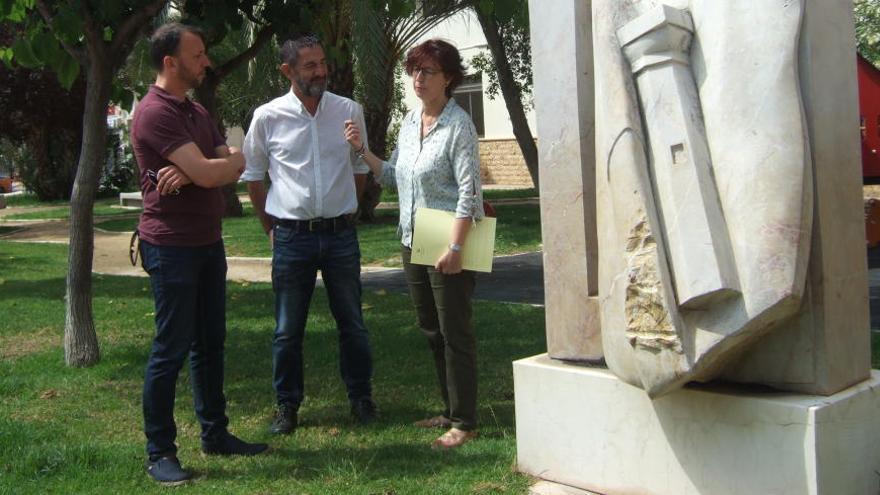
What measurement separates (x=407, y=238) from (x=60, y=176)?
27.6 metres

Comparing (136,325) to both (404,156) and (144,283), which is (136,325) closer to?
(144,283)

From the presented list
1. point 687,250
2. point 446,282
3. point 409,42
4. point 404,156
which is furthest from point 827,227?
point 409,42

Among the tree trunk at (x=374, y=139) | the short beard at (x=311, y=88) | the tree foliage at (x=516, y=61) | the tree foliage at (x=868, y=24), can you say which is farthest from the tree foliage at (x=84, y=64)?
the tree foliage at (x=516, y=61)

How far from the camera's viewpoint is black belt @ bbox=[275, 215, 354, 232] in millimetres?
5031

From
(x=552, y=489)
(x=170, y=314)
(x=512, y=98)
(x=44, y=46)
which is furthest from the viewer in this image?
(x=512, y=98)

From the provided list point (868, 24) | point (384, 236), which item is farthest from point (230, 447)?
point (868, 24)

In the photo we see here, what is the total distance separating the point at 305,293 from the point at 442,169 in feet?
3.33

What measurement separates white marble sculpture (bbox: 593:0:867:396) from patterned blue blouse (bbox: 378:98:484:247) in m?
1.12

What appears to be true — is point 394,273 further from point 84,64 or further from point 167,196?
point 167,196

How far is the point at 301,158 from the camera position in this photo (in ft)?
16.6

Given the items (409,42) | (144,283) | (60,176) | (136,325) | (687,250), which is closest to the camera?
(687,250)

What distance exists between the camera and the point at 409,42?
58.6ft

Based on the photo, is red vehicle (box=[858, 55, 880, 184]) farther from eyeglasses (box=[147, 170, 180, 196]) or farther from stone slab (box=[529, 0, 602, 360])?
eyeglasses (box=[147, 170, 180, 196])

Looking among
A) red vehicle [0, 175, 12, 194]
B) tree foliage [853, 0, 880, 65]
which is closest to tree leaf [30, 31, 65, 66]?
tree foliage [853, 0, 880, 65]
